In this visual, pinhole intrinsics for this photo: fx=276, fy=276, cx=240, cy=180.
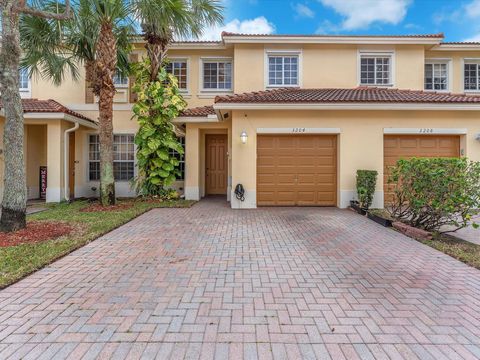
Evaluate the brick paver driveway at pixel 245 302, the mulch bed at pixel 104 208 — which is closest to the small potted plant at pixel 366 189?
the brick paver driveway at pixel 245 302

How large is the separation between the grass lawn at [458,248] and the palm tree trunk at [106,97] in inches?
373

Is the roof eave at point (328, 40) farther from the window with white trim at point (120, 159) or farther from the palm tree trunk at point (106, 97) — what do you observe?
the window with white trim at point (120, 159)

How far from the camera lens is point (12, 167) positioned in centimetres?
595

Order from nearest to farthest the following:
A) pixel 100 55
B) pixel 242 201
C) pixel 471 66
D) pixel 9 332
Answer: pixel 9 332 < pixel 100 55 < pixel 242 201 < pixel 471 66

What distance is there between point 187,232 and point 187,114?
6.68 meters

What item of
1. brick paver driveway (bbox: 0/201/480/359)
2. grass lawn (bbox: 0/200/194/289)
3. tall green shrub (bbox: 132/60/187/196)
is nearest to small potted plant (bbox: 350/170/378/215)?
brick paver driveway (bbox: 0/201/480/359)

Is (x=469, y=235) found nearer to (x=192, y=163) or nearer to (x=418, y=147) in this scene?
(x=418, y=147)

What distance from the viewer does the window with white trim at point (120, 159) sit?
13.3 meters

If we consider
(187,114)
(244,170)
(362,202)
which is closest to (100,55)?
(187,114)

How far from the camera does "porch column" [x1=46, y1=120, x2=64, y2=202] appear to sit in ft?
36.8

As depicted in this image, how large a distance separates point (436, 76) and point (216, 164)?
11.8m

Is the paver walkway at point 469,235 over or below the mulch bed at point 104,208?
below

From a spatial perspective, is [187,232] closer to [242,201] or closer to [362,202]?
[242,201]

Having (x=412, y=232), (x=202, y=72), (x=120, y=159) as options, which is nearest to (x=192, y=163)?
(x=120, y=159)
